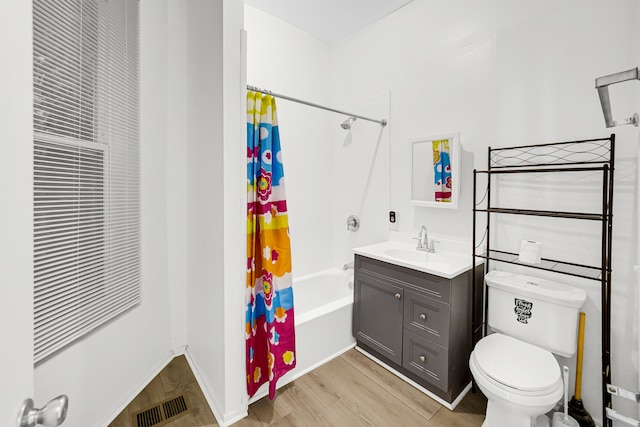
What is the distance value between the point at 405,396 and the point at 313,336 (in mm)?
698

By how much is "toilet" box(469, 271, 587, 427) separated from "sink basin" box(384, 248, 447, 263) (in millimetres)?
405

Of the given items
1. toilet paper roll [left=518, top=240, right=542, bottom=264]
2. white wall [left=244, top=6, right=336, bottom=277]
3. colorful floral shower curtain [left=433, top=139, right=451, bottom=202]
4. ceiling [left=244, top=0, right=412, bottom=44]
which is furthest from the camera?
white wall [left=244, top=6, right=336, bottom=277]

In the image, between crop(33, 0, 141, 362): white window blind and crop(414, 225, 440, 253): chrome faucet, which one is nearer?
crop(33, 0, 141, 362): white window blind

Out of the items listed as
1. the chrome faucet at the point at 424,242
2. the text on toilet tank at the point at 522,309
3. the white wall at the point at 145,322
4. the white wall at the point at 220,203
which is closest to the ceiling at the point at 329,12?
the white wall at the point at 220,203

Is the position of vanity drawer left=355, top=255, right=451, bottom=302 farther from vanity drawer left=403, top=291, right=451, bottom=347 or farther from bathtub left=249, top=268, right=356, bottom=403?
bathtub left=249, top=268, right=356, bottom=403

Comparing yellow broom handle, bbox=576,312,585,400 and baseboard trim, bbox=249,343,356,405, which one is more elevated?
yellow broom handle, bbox=576,312,585,400

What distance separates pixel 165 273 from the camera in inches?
84.0

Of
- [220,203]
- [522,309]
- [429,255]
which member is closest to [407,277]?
[429,255]

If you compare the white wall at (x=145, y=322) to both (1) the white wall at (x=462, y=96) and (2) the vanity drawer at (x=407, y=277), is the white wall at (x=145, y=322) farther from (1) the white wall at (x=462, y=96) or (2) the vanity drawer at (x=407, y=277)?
(2) the vanity drawer at (x=407, y=277)

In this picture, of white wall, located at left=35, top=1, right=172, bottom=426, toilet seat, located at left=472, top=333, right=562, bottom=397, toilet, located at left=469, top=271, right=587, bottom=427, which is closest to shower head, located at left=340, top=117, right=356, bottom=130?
white wall, located at left=35, top=1, right=172, bottom=426

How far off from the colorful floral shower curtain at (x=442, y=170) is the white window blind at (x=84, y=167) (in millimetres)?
2084

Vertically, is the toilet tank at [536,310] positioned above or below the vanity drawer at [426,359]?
above

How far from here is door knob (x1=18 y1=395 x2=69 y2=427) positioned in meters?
0.52

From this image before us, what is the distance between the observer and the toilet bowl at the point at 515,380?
1261 millimetres
